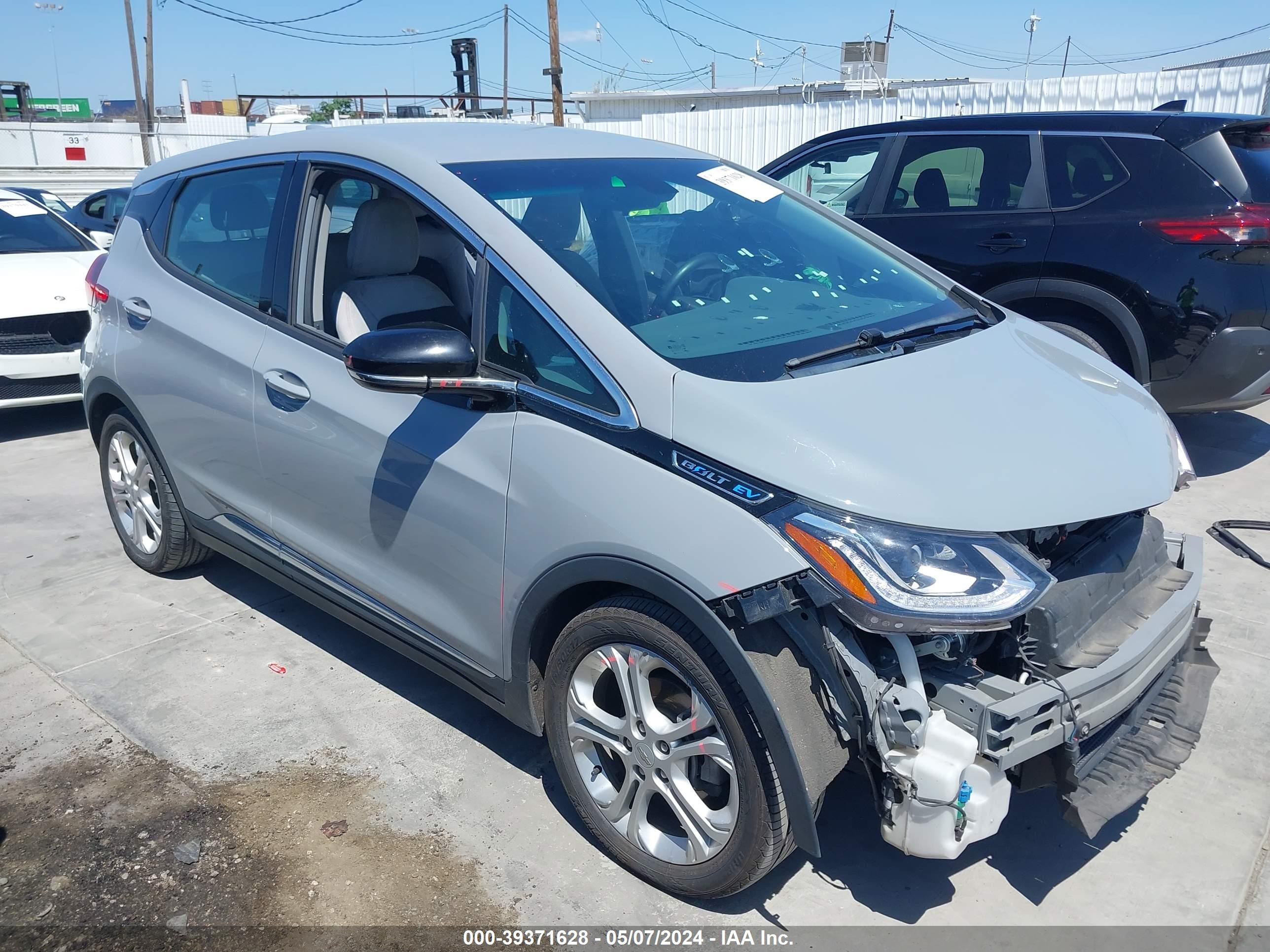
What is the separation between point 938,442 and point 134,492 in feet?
12.0

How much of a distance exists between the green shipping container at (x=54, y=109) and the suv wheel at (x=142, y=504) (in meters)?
52.8

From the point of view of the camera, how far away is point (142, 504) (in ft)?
14.6

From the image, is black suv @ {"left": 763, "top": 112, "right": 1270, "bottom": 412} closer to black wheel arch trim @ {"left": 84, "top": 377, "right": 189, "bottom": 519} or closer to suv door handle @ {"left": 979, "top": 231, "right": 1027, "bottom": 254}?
suv door handle @ {"left": 979, "top": 231, "right": 1027, "bottom": 254}

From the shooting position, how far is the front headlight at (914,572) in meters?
2.06

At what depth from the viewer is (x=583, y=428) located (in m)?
2.45

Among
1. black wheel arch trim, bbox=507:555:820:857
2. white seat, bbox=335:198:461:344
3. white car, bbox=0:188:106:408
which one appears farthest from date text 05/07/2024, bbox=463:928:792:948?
white car, bbox=0:188:106:408

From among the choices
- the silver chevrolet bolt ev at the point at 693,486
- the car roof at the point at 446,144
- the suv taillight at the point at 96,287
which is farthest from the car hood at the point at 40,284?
the silver chevrolet bolt ev at the point at 693,486

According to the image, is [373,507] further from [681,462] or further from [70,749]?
[70,749]

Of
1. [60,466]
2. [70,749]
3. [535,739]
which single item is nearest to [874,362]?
[535,739]

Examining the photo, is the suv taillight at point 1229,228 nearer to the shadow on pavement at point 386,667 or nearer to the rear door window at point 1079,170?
the rear door window at point 1079,170

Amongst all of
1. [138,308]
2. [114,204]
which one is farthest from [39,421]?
[114,204]

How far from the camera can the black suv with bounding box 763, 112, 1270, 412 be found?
16.4ft

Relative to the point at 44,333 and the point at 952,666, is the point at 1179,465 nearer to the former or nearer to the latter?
the point at 952,666

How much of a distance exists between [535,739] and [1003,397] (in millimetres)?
1851
